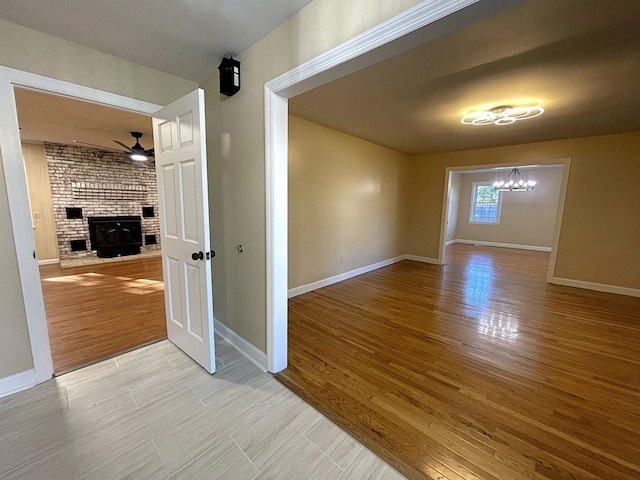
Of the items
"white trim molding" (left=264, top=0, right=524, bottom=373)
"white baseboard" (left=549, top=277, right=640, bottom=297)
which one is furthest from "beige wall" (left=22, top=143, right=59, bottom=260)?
"white baseboard" (left=549, top=277, right=640, bottom=297)

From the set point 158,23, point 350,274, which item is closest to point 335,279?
point 350,274

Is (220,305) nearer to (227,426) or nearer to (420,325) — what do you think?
(227,426)

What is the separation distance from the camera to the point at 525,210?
7.70 m

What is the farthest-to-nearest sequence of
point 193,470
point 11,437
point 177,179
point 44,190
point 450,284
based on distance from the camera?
point 44,190 → point 450,284 → point 177,179 → point 11,437 → point 193,470

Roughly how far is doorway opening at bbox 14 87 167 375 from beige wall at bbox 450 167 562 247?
29.4ft

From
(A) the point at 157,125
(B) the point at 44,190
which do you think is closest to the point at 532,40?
(A) the point at 157,125

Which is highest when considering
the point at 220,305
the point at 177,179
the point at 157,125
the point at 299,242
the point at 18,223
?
the point at 157,125

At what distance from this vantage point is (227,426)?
1.58 m

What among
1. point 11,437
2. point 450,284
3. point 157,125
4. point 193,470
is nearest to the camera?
point 193,470

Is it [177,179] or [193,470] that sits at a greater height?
[177,179]

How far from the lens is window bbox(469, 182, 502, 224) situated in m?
8.20

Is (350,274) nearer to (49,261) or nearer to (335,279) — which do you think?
(335,279)

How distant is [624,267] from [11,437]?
276 inches

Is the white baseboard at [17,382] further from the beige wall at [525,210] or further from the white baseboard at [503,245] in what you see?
the beige wall at [525,210]
